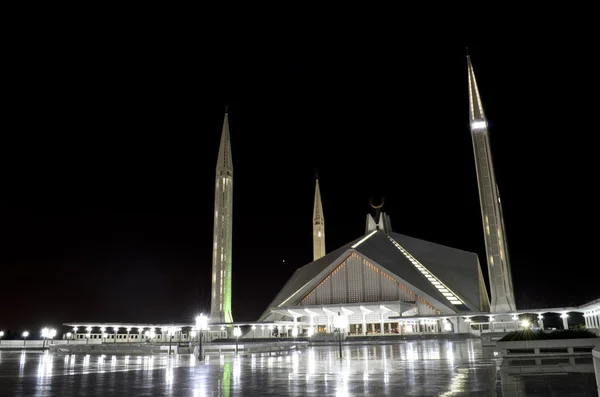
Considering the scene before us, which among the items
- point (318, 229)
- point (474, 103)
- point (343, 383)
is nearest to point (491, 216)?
point (474, 103)

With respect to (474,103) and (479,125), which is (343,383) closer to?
(479,125)

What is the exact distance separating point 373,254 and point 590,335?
3665 centimetres

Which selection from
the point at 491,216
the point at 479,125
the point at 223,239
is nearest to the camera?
the point at 491,216

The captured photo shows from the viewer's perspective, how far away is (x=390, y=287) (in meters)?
46.2

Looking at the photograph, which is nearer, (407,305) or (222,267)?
(407,305)

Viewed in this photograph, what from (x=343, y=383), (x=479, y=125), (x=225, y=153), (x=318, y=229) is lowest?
(x=343, y=383)

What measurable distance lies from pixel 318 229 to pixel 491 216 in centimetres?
3300

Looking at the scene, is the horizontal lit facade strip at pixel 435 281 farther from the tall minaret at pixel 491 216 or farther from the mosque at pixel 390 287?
the tall minaret at pixel 491 216

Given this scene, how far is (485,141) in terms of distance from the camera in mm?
43594

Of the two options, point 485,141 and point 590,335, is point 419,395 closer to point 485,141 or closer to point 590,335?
point 590,335

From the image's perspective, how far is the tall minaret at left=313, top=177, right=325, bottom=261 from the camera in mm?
70000

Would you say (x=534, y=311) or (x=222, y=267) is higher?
(x=222, y=267)

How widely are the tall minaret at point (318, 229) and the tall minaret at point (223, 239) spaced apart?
67.8 ft

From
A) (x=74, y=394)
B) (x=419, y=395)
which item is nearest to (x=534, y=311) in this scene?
(x=419, y=395)
